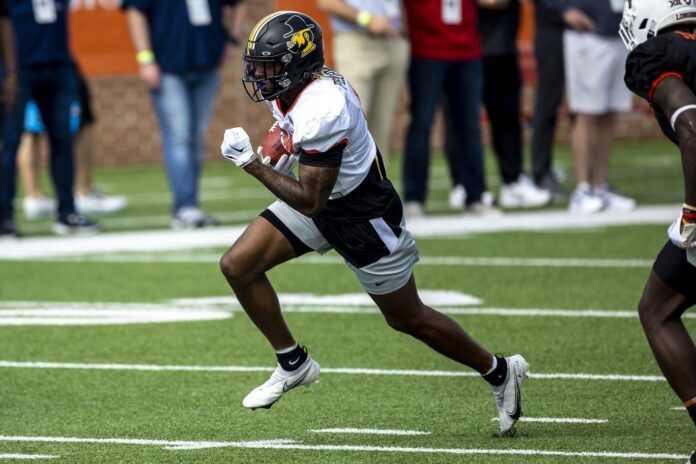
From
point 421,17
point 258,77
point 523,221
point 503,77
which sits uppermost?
point 258,77

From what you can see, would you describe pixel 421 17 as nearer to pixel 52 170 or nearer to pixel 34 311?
pixel 52 170

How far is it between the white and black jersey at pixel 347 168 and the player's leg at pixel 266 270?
11cm

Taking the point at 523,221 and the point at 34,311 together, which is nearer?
the point at 34,311

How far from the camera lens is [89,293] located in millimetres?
9312

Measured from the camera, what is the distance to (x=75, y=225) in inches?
474

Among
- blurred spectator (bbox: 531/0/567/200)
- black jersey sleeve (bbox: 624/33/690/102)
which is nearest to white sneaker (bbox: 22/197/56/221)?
blurred spectator (bbox: 531/0/567/200)

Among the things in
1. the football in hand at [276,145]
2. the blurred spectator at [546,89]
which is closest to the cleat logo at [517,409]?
the football in hand at [276,145]

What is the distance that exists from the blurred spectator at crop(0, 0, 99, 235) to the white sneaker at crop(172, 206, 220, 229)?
0.96 m

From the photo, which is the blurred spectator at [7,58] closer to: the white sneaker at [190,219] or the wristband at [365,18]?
the white sneaker at [190,219]

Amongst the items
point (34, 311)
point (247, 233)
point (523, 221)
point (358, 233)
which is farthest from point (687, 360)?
point (523, 221)

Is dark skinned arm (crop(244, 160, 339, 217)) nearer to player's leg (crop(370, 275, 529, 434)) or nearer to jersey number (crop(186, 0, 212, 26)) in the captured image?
player's leg (crop(370, 275, 529, 434))

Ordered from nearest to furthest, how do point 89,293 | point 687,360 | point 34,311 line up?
1. point 687,360
2. point 34,311
3. point 89,293

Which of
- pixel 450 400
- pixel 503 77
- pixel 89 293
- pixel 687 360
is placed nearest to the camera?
pixel 687 360

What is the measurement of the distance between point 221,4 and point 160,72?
84 centimetres
